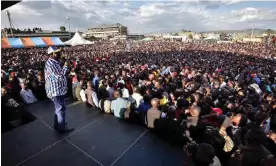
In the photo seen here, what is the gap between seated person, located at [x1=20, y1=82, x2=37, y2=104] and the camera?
6285 millimetres

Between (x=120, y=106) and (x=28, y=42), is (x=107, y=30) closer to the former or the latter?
(x=28, y=42)

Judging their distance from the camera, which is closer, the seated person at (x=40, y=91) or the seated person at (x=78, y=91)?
the seated person at (x=78, y=91)

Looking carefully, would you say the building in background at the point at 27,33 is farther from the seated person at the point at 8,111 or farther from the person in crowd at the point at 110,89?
the seated person at the point at 8,111

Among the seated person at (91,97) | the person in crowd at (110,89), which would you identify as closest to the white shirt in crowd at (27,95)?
the seated person at (91,97)

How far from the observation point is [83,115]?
529 cm

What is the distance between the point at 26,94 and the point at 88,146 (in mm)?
3785

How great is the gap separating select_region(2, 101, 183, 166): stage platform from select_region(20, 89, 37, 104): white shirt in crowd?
1.74 meters

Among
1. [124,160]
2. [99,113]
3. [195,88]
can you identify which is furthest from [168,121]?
[195,88]

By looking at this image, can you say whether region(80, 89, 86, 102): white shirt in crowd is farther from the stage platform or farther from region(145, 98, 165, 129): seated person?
region(145, 98, 165, 129): seated person

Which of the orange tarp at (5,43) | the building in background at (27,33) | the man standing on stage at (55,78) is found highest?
the building in background at (27,33)

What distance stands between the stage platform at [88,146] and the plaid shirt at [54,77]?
1030 millimetres

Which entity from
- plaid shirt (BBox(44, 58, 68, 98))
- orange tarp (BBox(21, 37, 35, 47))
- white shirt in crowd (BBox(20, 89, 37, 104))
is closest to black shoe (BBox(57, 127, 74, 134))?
plaid shirt (BBox(44, 58, 68, 98))

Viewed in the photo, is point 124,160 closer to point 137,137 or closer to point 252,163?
point 137,137

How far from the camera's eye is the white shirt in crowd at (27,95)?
6.28 m
